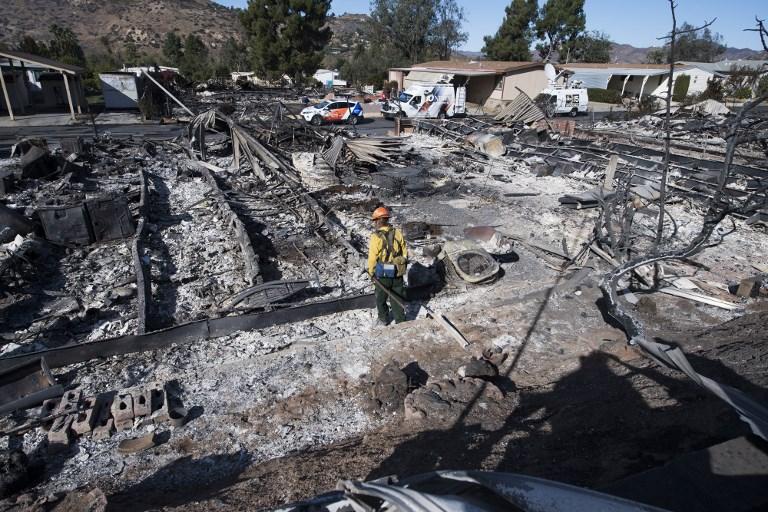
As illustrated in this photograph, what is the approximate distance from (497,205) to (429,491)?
10.0 m

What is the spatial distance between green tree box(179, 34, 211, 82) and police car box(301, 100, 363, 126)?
1077 inches

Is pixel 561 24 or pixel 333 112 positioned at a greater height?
pixel 561 24

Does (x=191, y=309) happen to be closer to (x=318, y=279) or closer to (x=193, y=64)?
(x=318, y=279)

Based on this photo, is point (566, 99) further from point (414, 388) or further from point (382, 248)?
point (414, 388)

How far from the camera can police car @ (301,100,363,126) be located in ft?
78.5

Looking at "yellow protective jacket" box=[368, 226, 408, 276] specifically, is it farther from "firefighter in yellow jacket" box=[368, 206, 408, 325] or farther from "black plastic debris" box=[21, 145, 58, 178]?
"black plastic debris" box=[21, 145, 58, 178]

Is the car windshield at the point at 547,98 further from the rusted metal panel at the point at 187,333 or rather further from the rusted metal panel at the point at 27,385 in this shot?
the rusted metal panel at the point at 27,385

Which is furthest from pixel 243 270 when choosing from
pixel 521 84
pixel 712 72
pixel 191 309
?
pixel 712 72

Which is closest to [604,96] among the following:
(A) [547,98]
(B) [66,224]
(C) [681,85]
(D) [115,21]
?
(C) [681,85]

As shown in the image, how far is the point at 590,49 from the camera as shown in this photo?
172 feet

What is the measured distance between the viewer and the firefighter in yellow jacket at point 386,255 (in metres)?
5.76

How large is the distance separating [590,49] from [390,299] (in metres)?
58.0

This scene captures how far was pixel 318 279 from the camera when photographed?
7.16 metres

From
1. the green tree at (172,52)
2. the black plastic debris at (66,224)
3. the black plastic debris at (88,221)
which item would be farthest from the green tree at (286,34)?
the black plastic debris at (66,224)
